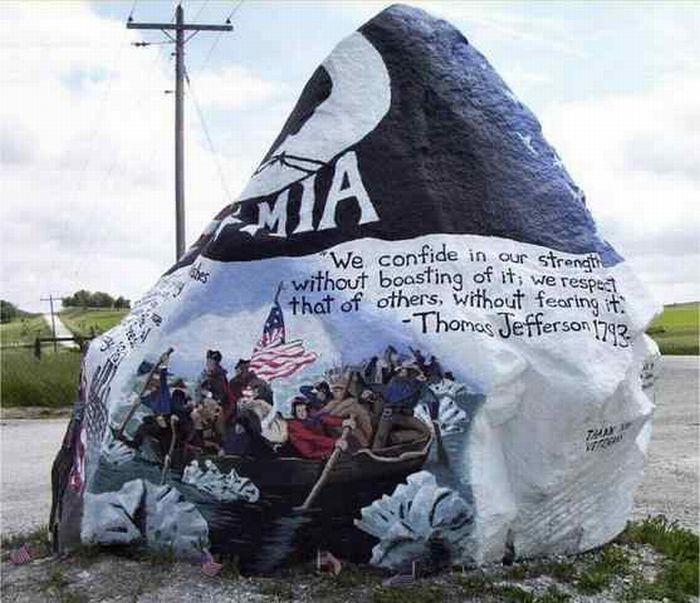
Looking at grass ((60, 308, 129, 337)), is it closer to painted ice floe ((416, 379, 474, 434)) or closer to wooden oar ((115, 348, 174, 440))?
wooden oar ((115, 348, 174, 440))

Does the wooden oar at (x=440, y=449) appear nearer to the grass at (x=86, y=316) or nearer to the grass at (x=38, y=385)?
the grass at (x=38, y=385)

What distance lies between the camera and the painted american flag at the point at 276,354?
246 inches

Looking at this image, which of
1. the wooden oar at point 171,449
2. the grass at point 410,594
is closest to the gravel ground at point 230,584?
the grass at point 410,594

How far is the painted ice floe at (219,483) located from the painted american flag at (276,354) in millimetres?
633

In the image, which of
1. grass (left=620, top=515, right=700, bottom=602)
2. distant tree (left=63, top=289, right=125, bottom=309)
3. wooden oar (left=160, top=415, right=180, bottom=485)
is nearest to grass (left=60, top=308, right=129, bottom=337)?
distant tree (left=63, top=289, right=125, bottom=309)

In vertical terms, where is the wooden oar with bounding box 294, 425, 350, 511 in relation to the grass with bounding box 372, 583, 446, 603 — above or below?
above

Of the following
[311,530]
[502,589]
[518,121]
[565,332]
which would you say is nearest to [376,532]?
[311,530]

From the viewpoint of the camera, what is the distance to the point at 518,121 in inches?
286

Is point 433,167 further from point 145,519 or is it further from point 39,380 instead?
point 39,380

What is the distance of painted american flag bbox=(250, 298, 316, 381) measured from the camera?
6.25 m

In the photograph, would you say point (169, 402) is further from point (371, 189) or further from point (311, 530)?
point (371, 189)

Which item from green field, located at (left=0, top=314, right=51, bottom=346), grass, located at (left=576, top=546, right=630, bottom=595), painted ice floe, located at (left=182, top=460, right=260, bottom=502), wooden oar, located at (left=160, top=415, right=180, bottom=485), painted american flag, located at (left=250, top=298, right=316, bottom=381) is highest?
painted american flag, located at (left=250, top=298, right=316, bottom=381)

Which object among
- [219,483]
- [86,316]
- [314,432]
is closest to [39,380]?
[219,483]

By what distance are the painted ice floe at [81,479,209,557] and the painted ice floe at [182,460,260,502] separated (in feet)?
0.49
